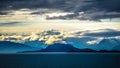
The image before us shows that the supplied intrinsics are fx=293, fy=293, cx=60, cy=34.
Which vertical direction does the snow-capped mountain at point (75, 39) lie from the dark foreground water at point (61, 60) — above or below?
above

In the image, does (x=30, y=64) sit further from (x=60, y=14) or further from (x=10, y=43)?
(x=60, y=14)

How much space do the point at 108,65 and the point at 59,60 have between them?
49cm

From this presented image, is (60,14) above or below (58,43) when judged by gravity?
above

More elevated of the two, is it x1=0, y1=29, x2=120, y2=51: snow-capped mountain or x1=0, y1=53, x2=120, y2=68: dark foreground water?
x1=0, y1=29, x2=120, y2=51: snow-capped mountain

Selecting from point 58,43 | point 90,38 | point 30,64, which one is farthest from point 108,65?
point 30,64

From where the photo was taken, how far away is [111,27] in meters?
3.01

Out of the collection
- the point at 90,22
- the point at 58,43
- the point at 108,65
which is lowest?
the point at 108,65

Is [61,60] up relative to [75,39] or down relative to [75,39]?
down

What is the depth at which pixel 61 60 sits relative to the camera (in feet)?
9.77

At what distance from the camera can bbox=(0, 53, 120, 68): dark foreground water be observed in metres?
2.95

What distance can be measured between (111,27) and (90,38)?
24 cm

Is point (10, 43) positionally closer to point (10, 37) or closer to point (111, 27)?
point (10, 37)

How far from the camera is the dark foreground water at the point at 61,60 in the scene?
295 centimetres

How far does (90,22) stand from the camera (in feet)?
9.93
